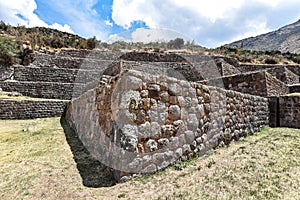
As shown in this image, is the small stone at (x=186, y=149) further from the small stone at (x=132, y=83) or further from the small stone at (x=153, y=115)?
the small stone at (x=132, y=83)

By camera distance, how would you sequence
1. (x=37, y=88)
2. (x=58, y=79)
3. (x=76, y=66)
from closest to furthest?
(x=37, y=88), (x=58, y=79), (x=76, y=66)

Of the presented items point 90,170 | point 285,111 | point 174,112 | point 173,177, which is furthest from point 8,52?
point 285,111

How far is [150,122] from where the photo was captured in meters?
2.84

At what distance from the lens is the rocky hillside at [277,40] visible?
5304 centimetres

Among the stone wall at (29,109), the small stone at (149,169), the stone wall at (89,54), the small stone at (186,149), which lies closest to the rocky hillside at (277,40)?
the stone wall at (89,54)

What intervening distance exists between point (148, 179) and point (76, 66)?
1575cm

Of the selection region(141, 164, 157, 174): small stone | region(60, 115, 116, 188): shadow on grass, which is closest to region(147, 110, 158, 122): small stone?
region(141, 164, 157, 174): small stone

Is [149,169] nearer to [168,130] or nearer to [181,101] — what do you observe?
[168,130]

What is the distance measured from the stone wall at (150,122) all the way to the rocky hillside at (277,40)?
5272 centimetres

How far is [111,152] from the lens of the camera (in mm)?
2898

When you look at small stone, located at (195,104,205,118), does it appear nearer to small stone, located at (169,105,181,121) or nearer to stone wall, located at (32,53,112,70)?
small stone, located at (169,105,181,121)

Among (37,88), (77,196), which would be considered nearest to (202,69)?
(37,88)

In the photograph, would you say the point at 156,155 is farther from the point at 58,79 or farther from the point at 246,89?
the point at 58,79

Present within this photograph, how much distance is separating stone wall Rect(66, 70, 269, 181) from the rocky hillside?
5272 centimetres
